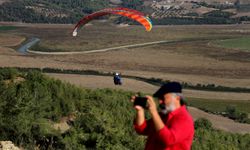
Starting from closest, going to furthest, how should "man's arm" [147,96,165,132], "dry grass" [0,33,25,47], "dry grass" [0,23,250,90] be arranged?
"man's arm" [147,96,165,132] → "dry grass" [0,23,250,90] → "dry grass" [0,33,25,47]

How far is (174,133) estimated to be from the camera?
4.90m

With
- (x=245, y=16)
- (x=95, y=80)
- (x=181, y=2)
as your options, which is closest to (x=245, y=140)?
(x=95, y=80)

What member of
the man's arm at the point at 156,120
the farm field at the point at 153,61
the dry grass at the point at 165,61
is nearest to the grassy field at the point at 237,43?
the farm field at the point at 153,61

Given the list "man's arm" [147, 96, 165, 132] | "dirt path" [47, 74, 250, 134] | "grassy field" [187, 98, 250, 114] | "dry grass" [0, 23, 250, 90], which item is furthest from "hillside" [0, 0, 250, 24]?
"man's arm" [147, 96, 165, 132]

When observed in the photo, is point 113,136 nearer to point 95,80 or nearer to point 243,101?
point 243,101

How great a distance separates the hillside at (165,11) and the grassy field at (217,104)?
10069 cm

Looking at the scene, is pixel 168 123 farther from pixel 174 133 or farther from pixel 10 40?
pixel 10 40

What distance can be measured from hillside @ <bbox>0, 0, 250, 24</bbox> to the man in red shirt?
13618 centimetres

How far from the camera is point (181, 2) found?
195 metres

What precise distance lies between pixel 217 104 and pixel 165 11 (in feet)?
450

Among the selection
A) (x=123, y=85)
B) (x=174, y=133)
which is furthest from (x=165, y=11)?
(x=174, y=133)

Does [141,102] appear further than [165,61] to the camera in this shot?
No

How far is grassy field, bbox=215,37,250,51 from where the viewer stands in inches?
3140

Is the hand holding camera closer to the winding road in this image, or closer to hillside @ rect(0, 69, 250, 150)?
hillside @ rect(0, 69, 250, 150)
